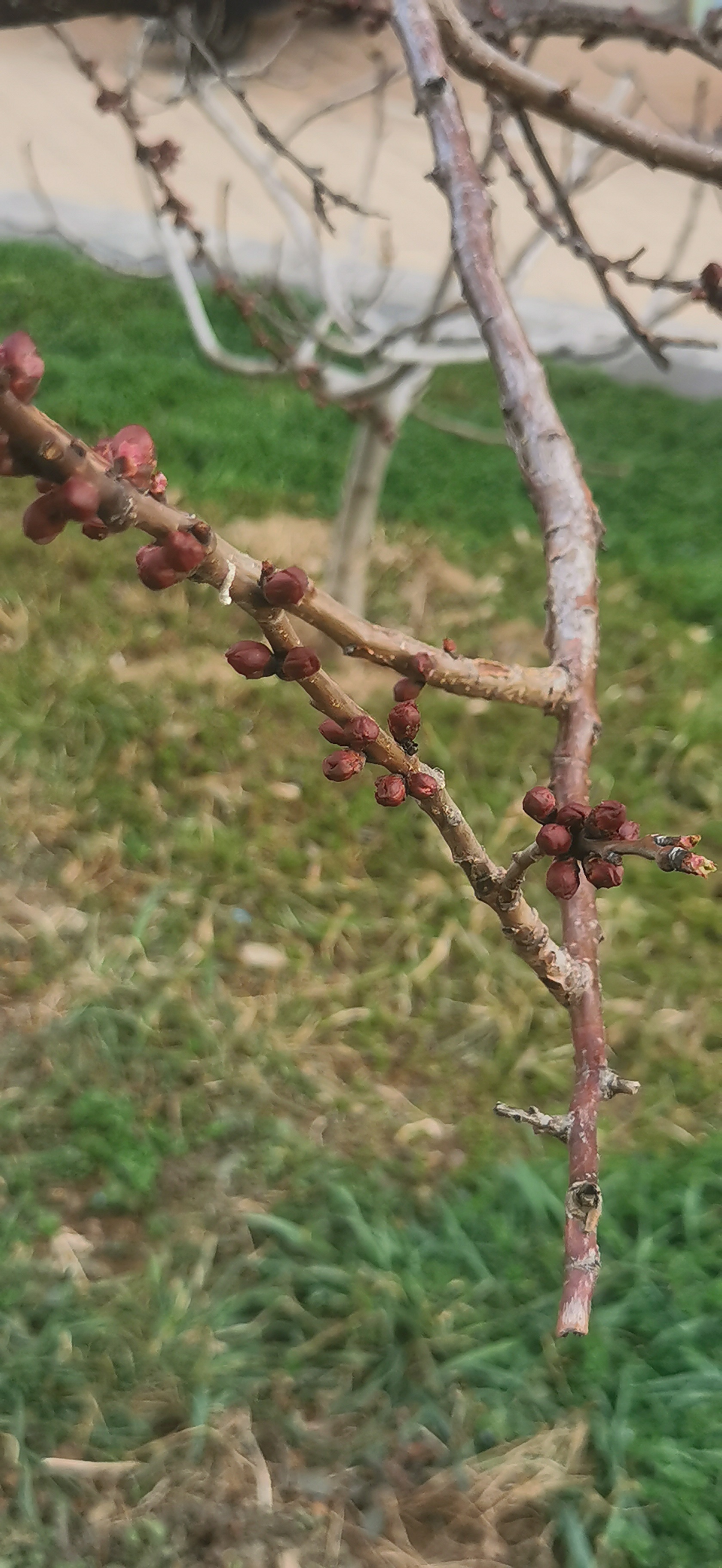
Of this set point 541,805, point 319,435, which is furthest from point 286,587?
point 319,435

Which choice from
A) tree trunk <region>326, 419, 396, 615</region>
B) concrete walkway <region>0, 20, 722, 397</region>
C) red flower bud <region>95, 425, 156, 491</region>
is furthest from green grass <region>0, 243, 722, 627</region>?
red flower bud <region>95, 425, 156, 491</region>

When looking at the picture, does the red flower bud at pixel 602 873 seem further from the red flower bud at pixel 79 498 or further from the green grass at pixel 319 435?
the green grass at pixel 319 435

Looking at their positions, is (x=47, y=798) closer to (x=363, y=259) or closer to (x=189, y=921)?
(x=189, y=921)

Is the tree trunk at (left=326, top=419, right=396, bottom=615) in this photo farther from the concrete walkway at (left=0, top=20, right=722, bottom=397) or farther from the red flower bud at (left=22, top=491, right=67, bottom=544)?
the red flower bud at (left=22, top=491, right=67, bottom=544)

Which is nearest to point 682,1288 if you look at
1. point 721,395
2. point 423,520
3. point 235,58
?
point 423,520

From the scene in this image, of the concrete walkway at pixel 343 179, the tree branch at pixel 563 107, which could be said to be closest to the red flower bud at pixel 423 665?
the tree branch at pixel 563 107

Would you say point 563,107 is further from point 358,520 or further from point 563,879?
point 358,520
